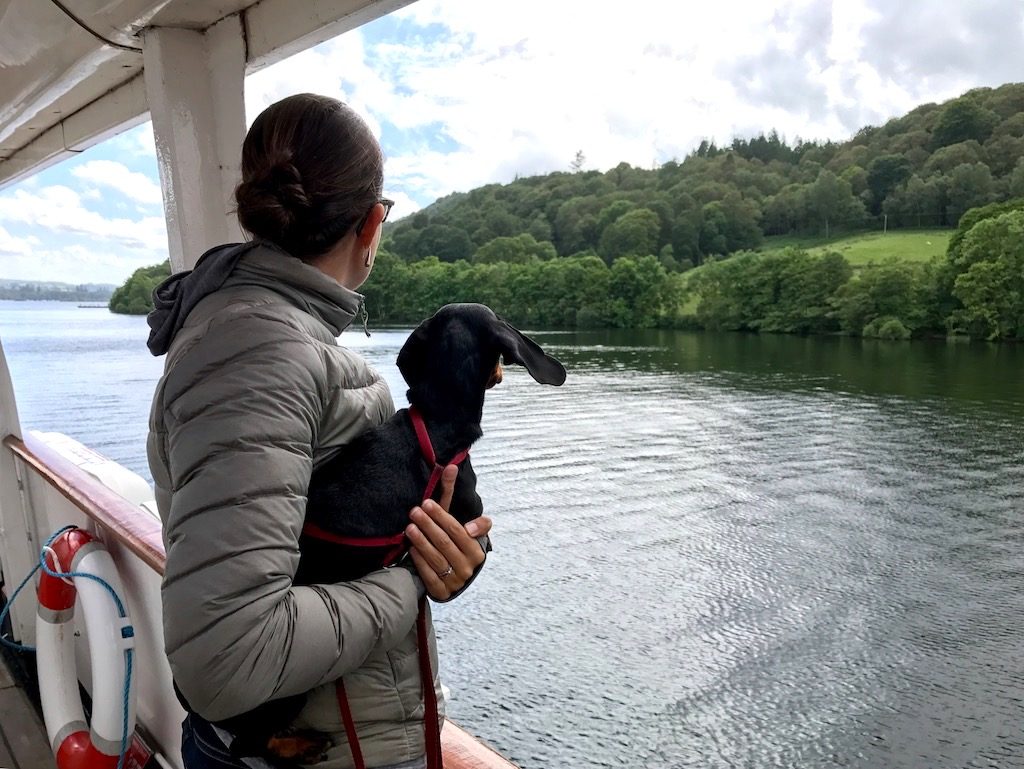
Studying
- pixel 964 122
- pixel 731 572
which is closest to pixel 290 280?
pixel 731 572

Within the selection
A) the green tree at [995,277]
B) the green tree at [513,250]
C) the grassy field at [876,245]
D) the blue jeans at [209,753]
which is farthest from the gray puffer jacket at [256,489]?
the green tree at [995,277]

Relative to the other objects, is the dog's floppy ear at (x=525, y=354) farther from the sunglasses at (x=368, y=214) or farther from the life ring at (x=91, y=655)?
the life ring at (x=91, y=655)

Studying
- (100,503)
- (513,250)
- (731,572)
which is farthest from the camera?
(731,572)

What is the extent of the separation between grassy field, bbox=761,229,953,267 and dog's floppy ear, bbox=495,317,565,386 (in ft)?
136

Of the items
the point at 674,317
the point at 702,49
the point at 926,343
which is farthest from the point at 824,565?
the point at 702,49

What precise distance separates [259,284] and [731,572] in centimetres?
2121

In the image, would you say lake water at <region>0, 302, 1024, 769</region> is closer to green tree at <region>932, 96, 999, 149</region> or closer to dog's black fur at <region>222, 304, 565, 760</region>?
dog's black fur at <region>222, 304, 565, 760</region>

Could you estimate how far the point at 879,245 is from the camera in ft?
143

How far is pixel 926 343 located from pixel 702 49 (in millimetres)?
28542

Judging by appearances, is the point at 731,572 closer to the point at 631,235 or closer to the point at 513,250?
the point at 631,235

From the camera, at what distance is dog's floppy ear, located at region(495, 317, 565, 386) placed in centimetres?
74

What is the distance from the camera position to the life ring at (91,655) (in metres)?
1.60

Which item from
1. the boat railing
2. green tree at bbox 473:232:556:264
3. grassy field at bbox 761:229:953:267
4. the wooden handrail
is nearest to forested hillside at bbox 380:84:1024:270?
green tree at bbox 473:232:556:264

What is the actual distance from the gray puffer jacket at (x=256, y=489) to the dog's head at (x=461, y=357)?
0.08 meters
